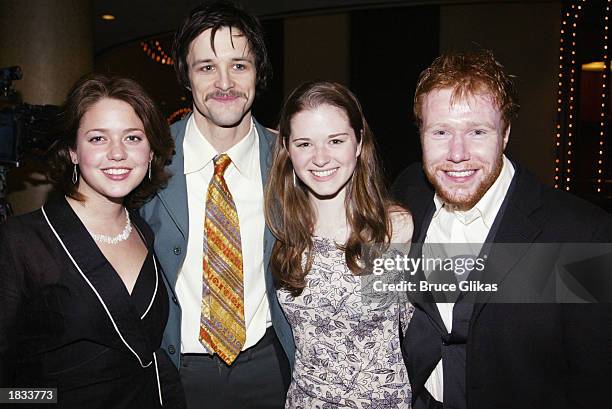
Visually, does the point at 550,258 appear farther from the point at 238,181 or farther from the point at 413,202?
the point at 238,181

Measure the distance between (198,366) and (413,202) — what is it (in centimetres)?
109

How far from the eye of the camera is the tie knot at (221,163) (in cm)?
219

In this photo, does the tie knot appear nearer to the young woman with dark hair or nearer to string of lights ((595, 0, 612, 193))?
the young woman with dark hair

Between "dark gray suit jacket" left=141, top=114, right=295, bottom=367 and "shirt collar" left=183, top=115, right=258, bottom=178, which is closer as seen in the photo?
"dark gray suit jacket" left=141, top=114, right=295, bottom=367

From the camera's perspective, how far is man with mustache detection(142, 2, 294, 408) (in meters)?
2.10

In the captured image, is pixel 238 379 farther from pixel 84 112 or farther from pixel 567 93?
pixel 567 93

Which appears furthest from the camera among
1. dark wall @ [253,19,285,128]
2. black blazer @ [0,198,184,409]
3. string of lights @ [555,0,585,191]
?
dark wall @ [253,19,285,128]

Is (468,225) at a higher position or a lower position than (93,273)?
higher

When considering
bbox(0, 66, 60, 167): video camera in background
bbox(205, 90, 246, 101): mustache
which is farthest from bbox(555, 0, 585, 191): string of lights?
bbox(0, 66, 60, 167): video camera in background

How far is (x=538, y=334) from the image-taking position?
1639 millimetres

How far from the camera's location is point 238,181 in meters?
2.26

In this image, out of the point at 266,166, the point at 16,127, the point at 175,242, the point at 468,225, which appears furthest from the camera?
the point at 16,127

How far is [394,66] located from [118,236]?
7.25 m

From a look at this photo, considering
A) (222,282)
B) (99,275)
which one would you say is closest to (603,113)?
(222,282)
